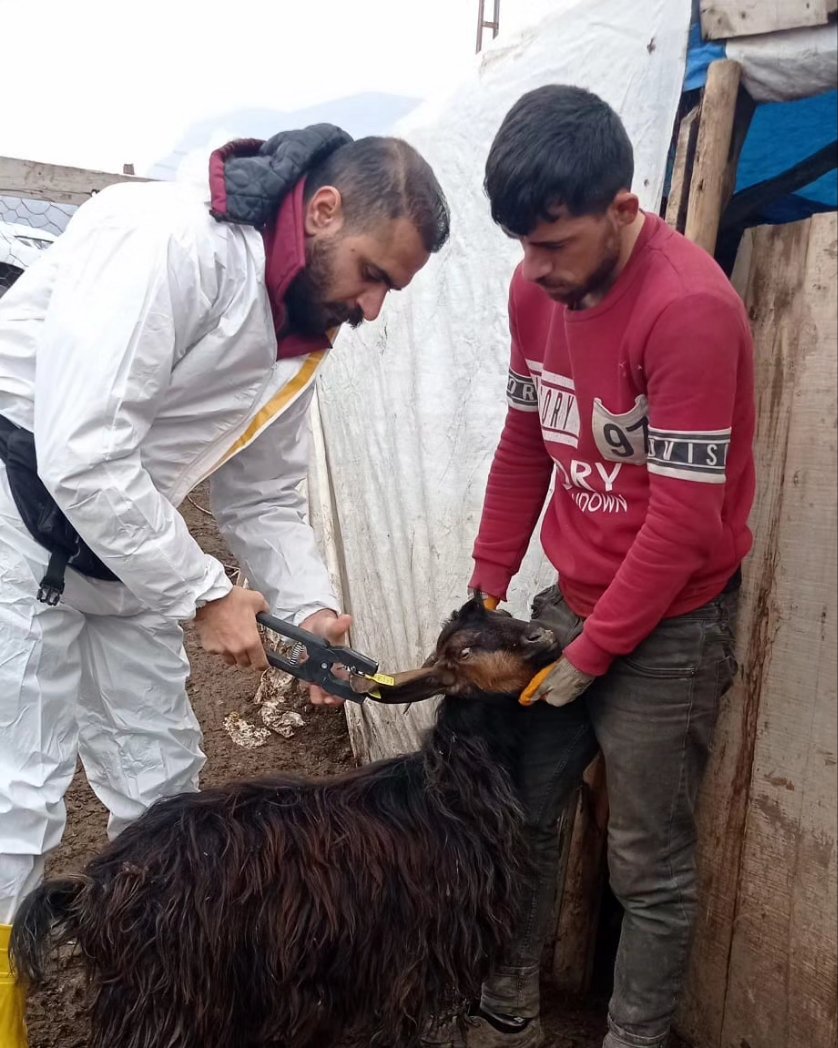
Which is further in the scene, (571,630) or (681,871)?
(571,630)

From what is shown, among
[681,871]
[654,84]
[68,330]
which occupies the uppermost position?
[654,84]

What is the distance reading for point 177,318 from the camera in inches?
79.5

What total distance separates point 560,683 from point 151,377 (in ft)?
3.66

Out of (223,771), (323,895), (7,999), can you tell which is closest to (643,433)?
(323,895)

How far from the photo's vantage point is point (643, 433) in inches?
74.9

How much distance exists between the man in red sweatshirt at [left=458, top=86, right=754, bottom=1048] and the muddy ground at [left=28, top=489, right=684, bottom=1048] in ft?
1.92

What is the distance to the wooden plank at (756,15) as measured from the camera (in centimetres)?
196

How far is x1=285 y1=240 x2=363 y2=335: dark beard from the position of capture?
2.17 m

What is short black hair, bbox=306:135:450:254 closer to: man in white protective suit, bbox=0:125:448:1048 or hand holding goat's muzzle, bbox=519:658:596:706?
man in white protective suit, bbox=0:125:448:1048

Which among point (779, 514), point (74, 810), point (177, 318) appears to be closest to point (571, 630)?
point (779, 514)

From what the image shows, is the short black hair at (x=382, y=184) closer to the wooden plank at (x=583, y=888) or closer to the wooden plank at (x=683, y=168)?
the wooden plank at (x=683, y=168)

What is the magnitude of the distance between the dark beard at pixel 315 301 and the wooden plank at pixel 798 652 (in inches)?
39.7

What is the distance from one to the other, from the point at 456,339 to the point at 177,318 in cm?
155

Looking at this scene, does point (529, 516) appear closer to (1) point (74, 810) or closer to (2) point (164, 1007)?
(2) point (164, 1007)
